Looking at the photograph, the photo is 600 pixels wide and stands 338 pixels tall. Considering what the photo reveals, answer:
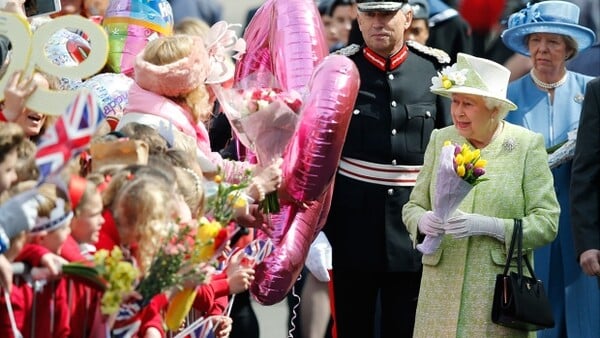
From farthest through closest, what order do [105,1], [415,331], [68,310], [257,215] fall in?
[105,1], [415,331], [257,215], [68,310]

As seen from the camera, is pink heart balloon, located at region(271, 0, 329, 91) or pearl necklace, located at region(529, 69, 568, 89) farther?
pearl necklace, located at region(529, 69, 568, 89)

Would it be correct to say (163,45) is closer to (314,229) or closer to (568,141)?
(314,229)

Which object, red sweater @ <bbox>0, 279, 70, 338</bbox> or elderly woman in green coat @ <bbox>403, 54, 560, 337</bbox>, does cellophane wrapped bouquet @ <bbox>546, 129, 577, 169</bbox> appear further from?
red sweater @ <bbox>0, 279, 70, 338</bbox>

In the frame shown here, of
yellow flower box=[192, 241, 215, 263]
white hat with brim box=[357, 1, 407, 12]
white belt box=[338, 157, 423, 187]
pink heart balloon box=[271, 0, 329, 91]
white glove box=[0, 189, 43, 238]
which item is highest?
white hat with brim box=[357, 1, 407, 12]

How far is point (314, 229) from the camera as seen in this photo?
7.38 m

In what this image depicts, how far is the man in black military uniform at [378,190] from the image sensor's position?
8.40m

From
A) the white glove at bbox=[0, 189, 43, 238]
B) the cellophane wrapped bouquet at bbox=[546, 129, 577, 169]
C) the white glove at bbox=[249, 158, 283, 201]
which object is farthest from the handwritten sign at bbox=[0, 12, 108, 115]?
the cellophane wrapped bouquet at bbox=[546, 129, 577, 169]

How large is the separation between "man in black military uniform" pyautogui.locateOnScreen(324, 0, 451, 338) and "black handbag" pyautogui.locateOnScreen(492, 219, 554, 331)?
2.86 ft

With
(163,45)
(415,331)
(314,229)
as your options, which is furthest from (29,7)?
(415,331)

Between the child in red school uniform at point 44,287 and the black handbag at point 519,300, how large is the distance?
2.60m

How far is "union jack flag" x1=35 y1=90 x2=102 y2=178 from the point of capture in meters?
5.22

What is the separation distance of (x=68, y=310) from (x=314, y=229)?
2.10 m

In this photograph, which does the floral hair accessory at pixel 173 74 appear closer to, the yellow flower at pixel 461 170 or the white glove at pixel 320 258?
the yellow flower at pixel 461 170

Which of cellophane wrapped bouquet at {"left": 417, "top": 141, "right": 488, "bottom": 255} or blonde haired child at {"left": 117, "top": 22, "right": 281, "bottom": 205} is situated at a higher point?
blonde haired child at {"left": 117, "top": 22, "right": 281, "bottom": 205}
